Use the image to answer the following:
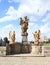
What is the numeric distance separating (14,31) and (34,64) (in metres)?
16.1

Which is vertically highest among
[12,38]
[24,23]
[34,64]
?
[24,23]

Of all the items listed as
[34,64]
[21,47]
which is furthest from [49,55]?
[21,47]

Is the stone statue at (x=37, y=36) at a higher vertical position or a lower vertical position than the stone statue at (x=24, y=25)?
lower

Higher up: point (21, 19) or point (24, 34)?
point (21, 19)

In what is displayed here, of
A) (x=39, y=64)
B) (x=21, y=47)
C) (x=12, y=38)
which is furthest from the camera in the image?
(x=12, y=38)

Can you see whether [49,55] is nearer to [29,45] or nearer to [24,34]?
[29,45]

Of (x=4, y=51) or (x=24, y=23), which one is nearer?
(x=4, y=51)

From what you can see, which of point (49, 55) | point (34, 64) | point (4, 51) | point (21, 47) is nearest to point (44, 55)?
point (49, 55)

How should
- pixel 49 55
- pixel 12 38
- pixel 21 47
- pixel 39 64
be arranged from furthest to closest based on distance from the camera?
pixel 12 38, pixel 21 47, pixel 49 55, pixel 39 64

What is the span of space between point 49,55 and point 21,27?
12.9m

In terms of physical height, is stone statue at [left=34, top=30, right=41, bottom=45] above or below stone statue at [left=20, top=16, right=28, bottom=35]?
below

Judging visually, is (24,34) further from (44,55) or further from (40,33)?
(44,55)

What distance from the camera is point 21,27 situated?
1130 inches

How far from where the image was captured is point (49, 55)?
1636 centimetres
